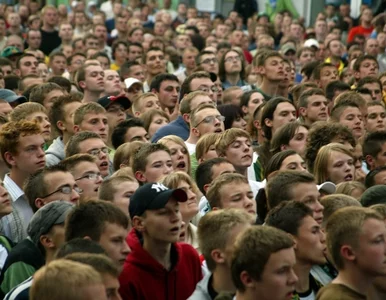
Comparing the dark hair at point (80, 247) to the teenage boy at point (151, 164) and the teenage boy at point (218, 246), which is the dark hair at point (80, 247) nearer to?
the teenage boy at point (218, 246)

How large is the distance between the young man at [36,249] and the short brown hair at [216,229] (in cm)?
86

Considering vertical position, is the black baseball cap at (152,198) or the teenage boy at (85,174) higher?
the black baseball cap at (152,198)

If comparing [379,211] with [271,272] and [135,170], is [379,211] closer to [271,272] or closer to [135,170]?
[271,272]

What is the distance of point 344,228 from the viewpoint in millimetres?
7125

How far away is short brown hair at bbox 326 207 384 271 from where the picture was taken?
7.07m

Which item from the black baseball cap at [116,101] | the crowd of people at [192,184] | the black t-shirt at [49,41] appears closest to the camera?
the crowd of people at [192,184]

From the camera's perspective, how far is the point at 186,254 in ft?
24.4

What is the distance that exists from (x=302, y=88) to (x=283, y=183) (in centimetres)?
669

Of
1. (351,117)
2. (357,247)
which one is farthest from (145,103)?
(357,247)

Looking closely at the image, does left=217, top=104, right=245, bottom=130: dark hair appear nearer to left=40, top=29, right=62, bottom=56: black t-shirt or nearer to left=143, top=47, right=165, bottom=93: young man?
left=143, top=47, right=165, bottom=93: young man

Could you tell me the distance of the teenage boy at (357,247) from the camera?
22.9 ft

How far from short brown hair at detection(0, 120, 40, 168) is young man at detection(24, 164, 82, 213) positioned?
1.28 metres

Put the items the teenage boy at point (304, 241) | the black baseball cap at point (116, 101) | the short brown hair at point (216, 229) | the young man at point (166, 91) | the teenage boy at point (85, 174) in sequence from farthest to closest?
the young man at point (166, 91)
the black baseball cap at point (116, 101)
the teenage boy at point (85, 174)
the teenage boy at point (304, 241)
the short brown hair at point (216, 229)

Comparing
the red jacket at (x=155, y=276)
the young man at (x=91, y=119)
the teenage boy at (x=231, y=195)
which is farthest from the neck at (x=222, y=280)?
the young man at (x=91, y=119)
